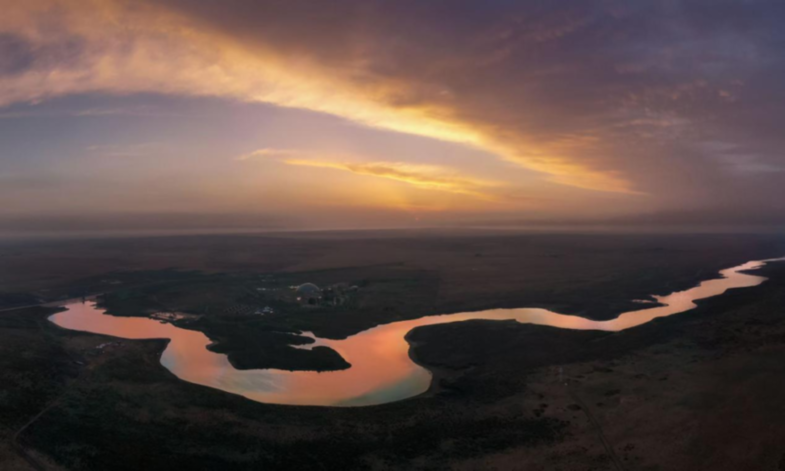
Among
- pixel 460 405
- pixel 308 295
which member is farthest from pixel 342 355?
pixel 308 295

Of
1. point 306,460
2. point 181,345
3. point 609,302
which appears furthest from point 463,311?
point 306,460

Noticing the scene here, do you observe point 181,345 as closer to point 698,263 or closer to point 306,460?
→ point 306,460

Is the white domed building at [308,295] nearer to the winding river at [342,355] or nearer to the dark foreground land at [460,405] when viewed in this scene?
the dark foreground land at [460,405]

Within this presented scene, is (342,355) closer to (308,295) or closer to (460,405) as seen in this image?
(460,405)

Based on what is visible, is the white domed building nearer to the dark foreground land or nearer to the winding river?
the dark foreground land

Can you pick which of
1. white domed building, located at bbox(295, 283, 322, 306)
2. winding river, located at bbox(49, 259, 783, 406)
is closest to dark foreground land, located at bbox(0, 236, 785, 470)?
winding river, located at bbox(49, 259, 783, 406)

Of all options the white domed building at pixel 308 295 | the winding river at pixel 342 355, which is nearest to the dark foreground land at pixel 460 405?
the winding river at pixel 342 355
